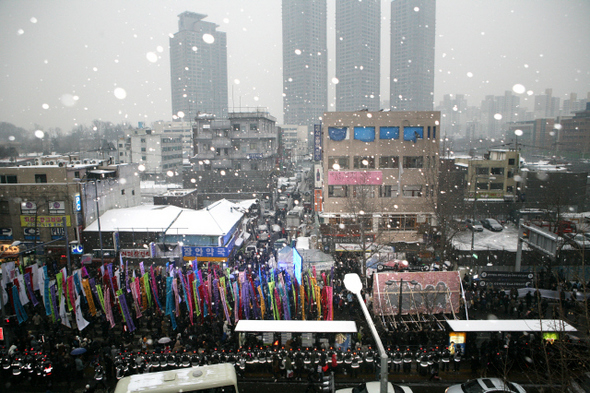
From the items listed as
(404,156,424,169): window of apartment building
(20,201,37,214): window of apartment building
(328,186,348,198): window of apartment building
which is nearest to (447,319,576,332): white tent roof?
(328,186,348,198): window of apartment building

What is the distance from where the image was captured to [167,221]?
944 inches

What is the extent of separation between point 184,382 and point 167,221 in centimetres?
1684

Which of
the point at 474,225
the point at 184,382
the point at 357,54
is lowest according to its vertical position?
the point at 474,225

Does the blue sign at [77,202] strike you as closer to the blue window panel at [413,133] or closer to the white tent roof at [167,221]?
the white tent roof at [167,221]

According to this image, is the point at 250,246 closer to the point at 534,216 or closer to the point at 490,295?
the point at 490,295

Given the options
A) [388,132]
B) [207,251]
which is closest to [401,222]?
[388,132]

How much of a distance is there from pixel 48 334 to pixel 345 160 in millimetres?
22194

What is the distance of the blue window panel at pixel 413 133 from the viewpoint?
92.1ft

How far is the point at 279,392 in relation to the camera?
11320 mm

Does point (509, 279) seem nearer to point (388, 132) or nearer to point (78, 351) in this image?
point (388, 132)

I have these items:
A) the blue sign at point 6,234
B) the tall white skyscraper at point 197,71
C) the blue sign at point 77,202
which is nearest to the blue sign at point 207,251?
the blue sign at point 77,202

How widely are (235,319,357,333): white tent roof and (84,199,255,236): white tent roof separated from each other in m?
10.7

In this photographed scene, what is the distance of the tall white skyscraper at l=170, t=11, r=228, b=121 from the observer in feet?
513

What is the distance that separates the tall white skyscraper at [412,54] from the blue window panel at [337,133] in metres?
120
